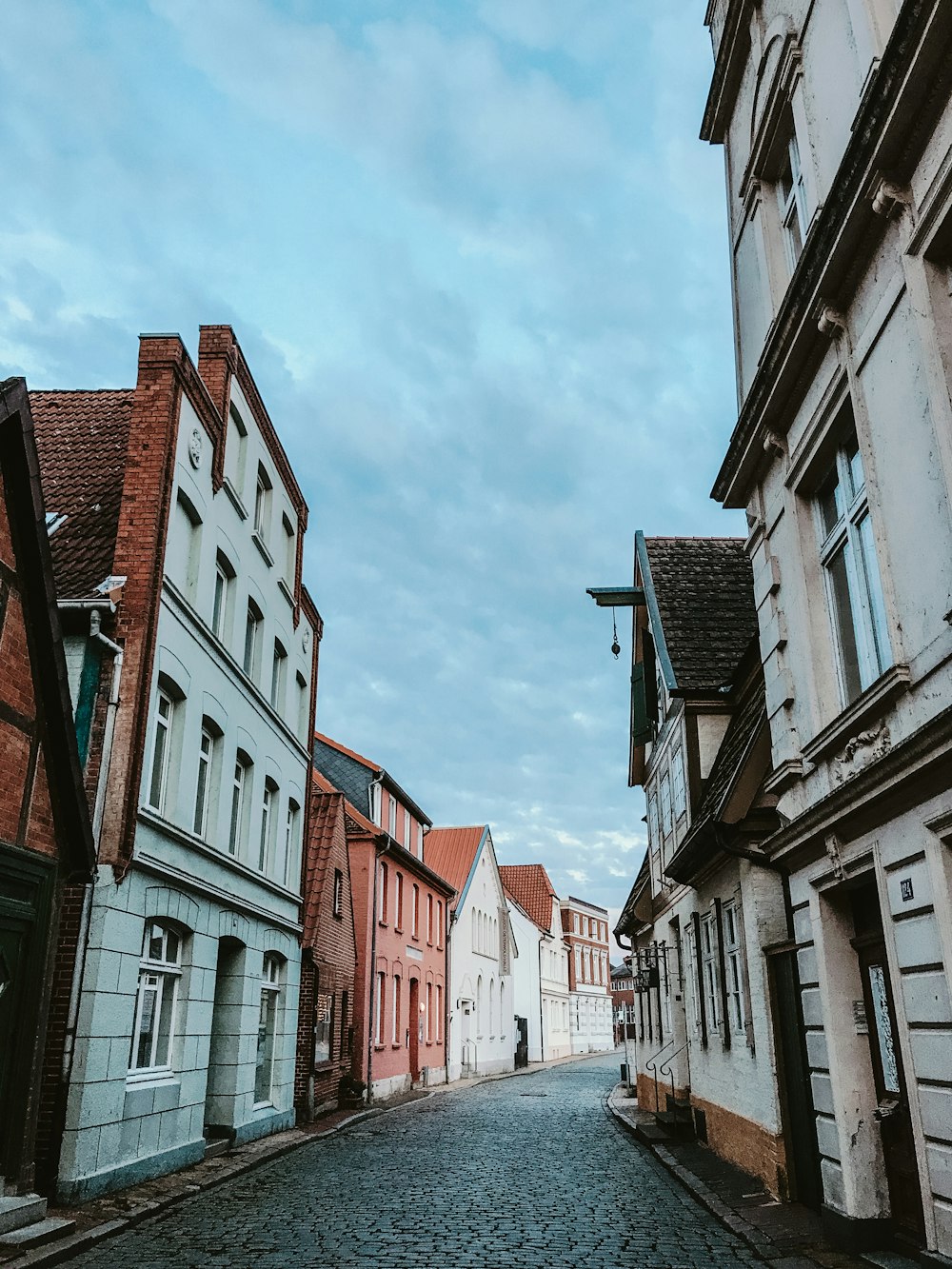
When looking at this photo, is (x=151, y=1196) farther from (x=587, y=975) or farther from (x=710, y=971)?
(x=587, y=975)

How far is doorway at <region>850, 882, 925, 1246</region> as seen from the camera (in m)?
7.17

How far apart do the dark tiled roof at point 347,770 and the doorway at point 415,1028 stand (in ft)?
21.3

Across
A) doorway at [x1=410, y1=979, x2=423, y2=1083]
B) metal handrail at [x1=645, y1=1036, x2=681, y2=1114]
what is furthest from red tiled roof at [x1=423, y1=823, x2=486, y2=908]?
metal handrail at [x1=645, y1=1036, x2=681, y2=1114]

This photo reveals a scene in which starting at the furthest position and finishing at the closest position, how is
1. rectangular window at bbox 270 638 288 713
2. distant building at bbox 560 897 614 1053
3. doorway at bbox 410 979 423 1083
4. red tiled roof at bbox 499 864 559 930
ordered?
distant building at bbox 560 897 614 1053 < red tiled roof at bbox 499 864 559 930 < doorway at bbox 410 979 423 1083 < rectangular window at bbox 270 638 288 713

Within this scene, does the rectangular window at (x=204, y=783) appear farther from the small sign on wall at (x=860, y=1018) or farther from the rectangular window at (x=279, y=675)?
the small sign on wall at (x=860, y=1018)

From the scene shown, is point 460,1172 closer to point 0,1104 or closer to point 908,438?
point 0,1104

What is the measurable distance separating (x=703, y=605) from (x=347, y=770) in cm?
1500

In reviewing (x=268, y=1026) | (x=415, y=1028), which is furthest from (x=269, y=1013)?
(x=415, y=1028)

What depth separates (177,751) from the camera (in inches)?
532

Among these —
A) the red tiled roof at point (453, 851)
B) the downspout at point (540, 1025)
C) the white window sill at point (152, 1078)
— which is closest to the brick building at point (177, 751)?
the white window sill at point (152, 1078)

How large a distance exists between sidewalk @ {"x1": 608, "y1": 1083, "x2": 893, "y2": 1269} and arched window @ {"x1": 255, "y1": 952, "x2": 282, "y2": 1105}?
649 centimetres

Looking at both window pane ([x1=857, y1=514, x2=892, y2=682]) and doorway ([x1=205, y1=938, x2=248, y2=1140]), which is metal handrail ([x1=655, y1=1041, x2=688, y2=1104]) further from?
window pane ([x1=857, y1=514, x2=892, y2=682])

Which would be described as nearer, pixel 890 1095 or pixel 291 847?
pixel 890 1095

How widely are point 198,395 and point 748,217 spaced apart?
733cm
